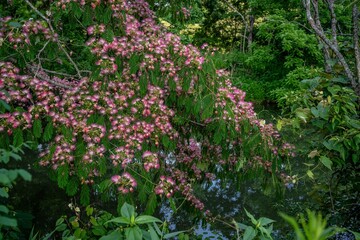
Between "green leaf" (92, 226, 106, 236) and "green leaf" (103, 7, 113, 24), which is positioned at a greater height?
"green leaf" (103, 7, 113, 24)

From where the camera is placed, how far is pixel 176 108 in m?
4.13

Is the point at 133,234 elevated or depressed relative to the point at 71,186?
elevated

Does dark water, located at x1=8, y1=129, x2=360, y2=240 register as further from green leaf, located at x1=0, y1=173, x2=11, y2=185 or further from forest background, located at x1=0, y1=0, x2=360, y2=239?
green leaf, located at x1=0, y1=173, x2=11, y2=185

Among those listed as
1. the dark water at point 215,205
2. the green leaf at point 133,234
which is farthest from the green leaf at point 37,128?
the dark water at point 215,205

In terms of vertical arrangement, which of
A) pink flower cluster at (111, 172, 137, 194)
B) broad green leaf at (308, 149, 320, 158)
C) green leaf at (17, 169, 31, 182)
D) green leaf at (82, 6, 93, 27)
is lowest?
pink flower cluster at (111, 172, 137, 194)

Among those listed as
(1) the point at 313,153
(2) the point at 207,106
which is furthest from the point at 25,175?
(1) the point at 313,153

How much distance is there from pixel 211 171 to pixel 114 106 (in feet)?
6.94

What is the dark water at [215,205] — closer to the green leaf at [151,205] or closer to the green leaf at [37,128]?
the green leaf at [151,205]

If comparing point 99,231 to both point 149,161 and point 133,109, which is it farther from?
point 133,109

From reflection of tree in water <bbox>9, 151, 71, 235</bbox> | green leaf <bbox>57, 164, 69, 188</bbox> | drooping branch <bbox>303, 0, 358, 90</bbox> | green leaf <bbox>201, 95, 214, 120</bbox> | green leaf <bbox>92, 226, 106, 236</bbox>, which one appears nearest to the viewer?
green leaf <bbox>92, 226, 106, 236</bbox>

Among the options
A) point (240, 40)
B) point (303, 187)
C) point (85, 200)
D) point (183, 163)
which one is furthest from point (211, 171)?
point (240, 40)

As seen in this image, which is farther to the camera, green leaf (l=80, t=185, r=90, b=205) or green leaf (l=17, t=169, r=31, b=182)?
green leaf (l=80, t=185, r=90, b=205)

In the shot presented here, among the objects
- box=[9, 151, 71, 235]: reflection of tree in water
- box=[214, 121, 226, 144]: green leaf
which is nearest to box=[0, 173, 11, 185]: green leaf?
box=[214, 121, 226, 144]: green leaf

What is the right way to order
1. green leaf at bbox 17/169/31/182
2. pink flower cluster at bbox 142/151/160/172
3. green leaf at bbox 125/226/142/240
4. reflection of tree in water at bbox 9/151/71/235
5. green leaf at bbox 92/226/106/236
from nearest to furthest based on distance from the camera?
green leaf at bbox 17/169/31/182
green leaf at bbox 125/226/142/240
green leaf at bbox 92/226/106/236
pink flower cluster at bbox 142/151/160/172
reflection of tree in water at bbox 9/151/71/235
